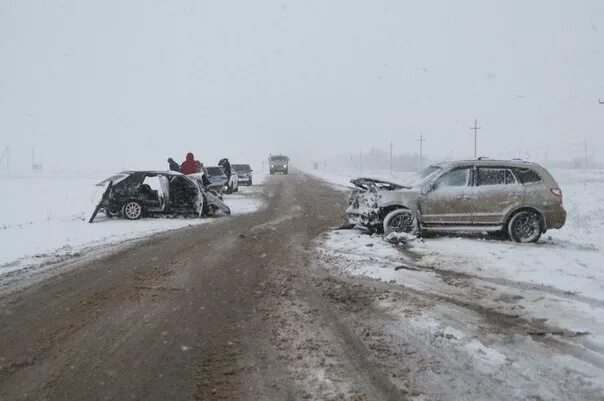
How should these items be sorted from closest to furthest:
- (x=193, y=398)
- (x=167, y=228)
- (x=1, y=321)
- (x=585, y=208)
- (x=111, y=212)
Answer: (x=193, y=398)
(x=1, y=321)
(x=167, y=228)
(x=111, y=212)
(x=585, y=208)

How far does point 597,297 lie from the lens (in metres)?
6.38

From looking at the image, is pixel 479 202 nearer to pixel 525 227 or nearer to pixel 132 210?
pixel 525 227

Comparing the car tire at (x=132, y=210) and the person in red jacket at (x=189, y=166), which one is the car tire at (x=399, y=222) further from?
the person in red jacket at (x=189, y=166)

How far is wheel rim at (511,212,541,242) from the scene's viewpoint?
10.8m

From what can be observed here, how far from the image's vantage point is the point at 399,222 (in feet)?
36.3

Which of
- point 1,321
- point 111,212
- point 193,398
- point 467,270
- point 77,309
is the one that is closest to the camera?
point 193,398

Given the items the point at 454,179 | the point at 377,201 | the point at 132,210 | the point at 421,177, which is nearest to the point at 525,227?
the point at 454,179

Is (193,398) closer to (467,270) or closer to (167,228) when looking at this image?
(467,270)

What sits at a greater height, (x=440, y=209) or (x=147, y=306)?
(x=440, y=209)

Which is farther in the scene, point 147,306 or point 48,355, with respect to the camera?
point 147,306

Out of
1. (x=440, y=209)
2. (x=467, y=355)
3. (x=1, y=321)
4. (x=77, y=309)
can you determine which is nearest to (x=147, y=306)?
(x=77, y=309)

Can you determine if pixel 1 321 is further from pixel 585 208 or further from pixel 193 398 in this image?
pixel 585 208

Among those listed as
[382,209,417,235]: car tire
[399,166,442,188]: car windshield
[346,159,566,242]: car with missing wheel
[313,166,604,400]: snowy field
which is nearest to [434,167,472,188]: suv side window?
[346,159,566,242]: car with missing wheel

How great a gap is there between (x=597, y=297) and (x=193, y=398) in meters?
5.34
